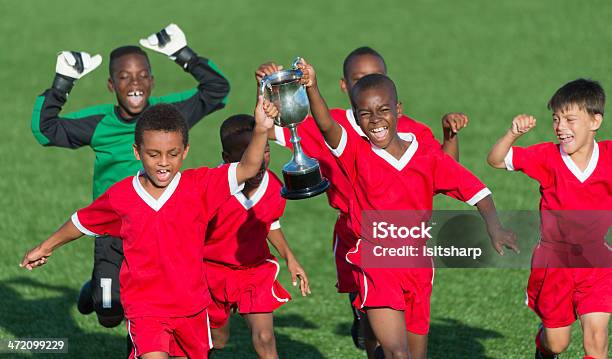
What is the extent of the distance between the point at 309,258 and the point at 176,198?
513cm

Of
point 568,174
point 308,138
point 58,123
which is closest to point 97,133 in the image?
point 58,123

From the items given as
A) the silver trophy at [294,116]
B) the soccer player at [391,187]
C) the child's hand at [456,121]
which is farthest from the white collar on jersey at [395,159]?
the silver trophy at [294,116]

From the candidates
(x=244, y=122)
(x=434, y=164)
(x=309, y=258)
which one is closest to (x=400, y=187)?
(x=434, y=164)

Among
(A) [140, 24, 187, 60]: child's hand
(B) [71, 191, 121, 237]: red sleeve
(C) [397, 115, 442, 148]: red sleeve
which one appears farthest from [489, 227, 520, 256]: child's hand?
(A) [140, 24, 187, 60]: child's hand

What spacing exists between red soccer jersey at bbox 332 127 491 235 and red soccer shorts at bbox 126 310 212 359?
1.11 metres

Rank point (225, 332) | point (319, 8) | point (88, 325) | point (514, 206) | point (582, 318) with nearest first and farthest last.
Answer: point (582, 318), point (225, 332), point (88, 325), point (514, 206), point (319, 8)

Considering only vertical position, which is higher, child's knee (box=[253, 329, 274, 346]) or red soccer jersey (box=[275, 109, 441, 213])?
red soccer jersey (box=[275, 109, 441, 213])

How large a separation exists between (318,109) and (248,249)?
56.0 inches

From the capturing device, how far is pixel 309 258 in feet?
38.2

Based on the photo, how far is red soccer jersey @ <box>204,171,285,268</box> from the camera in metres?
7.53

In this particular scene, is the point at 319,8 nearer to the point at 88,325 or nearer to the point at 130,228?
the point at 88,325

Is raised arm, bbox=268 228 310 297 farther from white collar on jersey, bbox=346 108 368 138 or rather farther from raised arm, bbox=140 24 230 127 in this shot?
raised arm, bbox=140 24 230 127

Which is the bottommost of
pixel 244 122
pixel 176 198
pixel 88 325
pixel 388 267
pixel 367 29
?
pixel 88 325

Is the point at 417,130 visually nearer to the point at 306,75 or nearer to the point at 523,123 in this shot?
the point at 523,123
